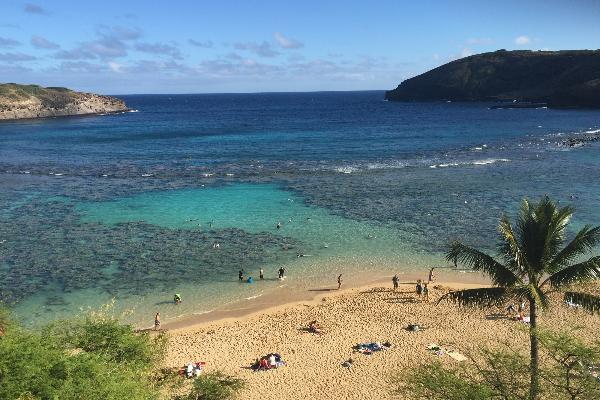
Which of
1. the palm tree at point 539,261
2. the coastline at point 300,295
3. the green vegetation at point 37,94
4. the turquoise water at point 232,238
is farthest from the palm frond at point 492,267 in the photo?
the green vegetation at point 37,94

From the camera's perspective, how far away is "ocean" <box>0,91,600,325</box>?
111 feet

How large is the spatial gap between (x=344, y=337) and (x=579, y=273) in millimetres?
14235

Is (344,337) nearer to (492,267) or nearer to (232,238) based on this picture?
(492,267)

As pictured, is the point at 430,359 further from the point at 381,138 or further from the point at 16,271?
the point at 381,138

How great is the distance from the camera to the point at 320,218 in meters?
47.1

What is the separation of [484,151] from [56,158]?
70.0 metres

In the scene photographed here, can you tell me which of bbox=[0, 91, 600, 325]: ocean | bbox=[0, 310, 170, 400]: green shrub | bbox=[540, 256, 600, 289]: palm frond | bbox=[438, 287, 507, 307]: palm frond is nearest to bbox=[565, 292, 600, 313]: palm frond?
bbox=[540, 256, 600, 289]: palm frond

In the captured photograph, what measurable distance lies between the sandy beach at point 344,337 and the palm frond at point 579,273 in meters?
6.87

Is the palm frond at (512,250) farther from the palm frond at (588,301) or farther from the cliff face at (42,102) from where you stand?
the cliff face at (42,102)

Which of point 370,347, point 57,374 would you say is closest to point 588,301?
point 370,347

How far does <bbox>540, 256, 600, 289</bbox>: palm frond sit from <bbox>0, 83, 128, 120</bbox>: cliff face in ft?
585

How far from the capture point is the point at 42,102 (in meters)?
173

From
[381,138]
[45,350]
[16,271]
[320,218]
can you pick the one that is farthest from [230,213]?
[381,138]

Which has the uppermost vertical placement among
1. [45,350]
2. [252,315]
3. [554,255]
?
[554,255]
